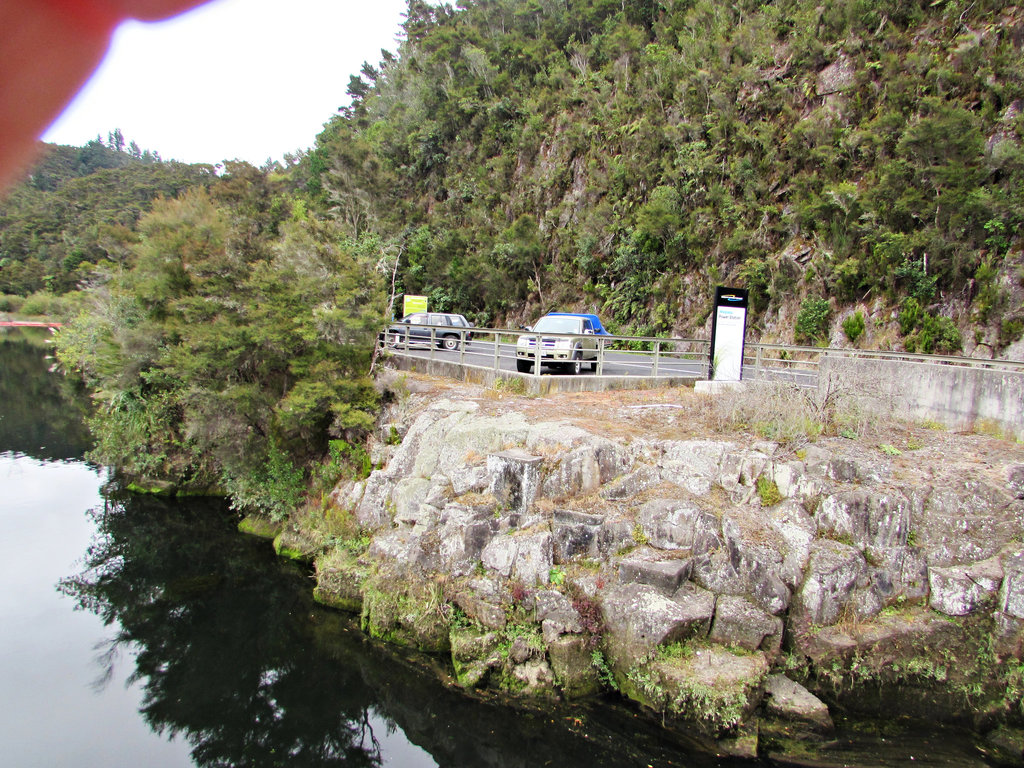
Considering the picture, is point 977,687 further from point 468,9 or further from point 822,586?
point 468,9

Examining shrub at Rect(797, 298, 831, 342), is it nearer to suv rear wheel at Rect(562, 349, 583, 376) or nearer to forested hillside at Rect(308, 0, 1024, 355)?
forested hillside at Rect(308, 0, 1024, 355)

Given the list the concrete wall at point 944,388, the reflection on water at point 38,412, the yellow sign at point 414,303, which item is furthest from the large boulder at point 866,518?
the yellow sign at point 414,303

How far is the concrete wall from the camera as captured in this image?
10492 millimetres

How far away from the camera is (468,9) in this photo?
198ft

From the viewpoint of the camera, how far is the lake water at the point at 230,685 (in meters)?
7.47

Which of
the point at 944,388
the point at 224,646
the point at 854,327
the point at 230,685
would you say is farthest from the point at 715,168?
the point at 230,685

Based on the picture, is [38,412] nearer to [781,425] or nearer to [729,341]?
[729,341]

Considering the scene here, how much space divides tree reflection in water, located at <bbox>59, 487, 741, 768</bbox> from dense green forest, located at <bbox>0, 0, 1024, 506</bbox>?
294 centimetres

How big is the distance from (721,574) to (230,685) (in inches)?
304

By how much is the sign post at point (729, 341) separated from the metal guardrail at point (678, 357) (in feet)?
1.23

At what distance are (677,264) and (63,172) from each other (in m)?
31.4

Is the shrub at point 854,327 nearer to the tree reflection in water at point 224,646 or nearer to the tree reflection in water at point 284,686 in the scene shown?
the tree reflection in water at point 284,686

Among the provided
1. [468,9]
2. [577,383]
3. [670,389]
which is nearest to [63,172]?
[577,383]

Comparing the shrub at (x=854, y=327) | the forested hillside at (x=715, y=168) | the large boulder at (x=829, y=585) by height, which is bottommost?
the large boulder at (x=829, y=585)
